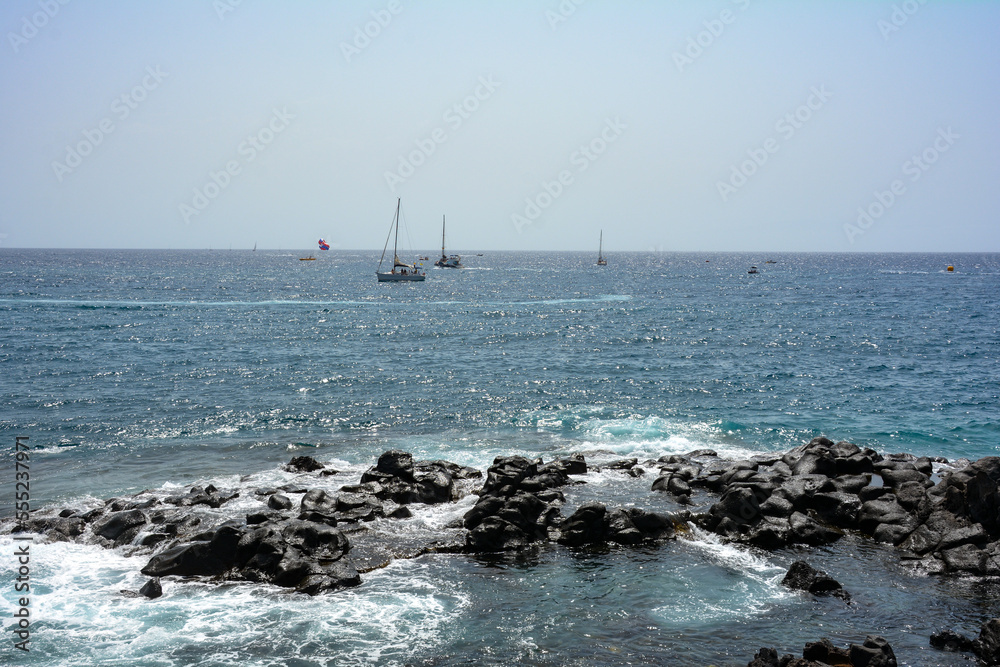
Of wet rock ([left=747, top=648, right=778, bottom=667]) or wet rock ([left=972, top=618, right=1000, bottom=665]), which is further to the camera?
wet rock ([left=972, top=618, right=1000, bottom=665])

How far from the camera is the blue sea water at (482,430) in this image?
19219 millimetres

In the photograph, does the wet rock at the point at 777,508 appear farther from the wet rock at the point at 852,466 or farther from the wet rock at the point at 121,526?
the wet rock at the point at 121,526

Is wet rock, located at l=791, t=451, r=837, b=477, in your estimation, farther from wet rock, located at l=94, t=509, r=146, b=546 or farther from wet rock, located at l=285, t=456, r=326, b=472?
wet rock, located at l=94, t=509, r=146, b=546

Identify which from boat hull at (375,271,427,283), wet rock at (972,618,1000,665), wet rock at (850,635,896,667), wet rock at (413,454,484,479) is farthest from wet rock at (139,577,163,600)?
boat hull at (375,271,427,283)

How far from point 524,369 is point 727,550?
3675 centimetres

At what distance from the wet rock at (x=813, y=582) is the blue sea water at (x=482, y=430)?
0.64m

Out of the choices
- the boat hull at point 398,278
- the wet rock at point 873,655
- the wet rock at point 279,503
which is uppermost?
the boat hull at point 398,278

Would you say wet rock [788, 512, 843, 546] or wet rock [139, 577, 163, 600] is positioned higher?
wet rock [788, 512, 843, 546]

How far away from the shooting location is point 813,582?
21.5 m

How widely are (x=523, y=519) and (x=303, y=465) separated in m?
13.7

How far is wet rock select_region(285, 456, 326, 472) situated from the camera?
112 ft

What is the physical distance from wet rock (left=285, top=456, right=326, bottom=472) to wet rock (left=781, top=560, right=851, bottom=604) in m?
22.3

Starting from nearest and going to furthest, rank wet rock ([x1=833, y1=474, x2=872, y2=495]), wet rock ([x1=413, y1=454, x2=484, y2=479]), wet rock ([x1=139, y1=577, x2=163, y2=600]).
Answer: wet rock ([x1=139, y1=577, x2=163, y2=600]) → wet rock ([x1=833, y1=474, x2=872, y2=495]) → wet rock ([x1=413, y1=454, x2=484, y2=479])

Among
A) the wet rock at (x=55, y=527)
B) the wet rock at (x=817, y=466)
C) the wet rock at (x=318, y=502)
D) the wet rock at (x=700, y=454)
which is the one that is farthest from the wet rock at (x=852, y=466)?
the wet rock at (x=55, y=527)
